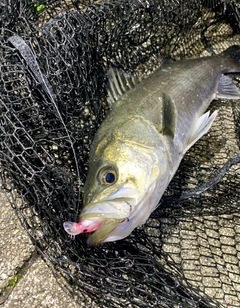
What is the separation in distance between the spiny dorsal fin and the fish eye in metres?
0.49

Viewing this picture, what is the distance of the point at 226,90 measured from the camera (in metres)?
3.17

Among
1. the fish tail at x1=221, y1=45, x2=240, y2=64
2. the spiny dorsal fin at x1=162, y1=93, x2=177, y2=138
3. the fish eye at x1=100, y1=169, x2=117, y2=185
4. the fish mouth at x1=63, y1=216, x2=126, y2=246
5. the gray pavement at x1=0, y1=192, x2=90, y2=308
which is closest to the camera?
the fish mouth at x1=63, y1=216, x2=126, y2=246

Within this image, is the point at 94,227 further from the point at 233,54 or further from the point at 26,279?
the point at 233,54

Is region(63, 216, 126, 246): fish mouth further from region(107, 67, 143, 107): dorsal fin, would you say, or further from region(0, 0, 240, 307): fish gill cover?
region(107, 67, 143, 107): dorsal fin

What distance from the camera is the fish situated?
81.2 inches

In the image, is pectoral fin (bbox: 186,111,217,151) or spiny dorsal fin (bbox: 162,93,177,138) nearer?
spiny dorsal fin (bbox: 162,93,177,138)

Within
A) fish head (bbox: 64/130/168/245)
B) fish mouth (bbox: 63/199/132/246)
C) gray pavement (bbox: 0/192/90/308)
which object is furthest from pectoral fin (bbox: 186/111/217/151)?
gray pavement (bbox: 0/192/90/308)

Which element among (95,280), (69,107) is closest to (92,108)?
(69,107)

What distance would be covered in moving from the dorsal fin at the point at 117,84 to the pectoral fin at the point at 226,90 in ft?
2.44

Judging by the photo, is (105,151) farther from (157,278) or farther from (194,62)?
(194,62)

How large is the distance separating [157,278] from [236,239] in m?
0.81

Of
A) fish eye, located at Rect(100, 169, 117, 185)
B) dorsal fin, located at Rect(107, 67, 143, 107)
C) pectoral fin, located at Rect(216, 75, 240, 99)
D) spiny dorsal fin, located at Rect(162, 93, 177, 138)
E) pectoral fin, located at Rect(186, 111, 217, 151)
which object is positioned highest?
dorsal fin, located at Rect(107, 67, 143, 107)

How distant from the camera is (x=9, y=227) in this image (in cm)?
263

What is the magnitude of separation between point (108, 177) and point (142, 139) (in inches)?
14.1
